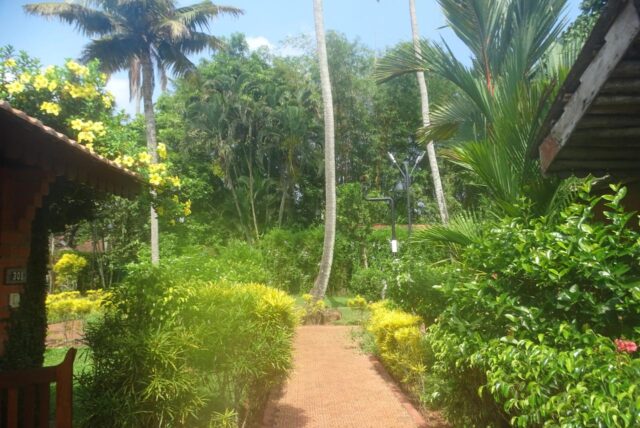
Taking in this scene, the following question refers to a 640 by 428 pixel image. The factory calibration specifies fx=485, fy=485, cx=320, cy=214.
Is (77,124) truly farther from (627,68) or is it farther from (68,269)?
(68,269)

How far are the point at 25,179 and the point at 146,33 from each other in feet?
52.6

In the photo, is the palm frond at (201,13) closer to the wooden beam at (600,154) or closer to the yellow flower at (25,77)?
the yellow flower at (25,77)

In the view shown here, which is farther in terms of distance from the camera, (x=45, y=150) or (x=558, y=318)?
(x=45, y=150)

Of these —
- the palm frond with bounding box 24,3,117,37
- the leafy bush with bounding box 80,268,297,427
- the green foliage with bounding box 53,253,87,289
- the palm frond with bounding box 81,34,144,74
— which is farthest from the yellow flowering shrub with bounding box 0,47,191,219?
the green foliage with bounding box 53,253,87,289

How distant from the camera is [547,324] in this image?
2699 millimetres

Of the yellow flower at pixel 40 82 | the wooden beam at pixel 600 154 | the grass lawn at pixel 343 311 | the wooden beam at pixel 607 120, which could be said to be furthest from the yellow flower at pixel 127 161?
the grass lawn at pixel 343 311

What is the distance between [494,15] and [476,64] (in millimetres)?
568

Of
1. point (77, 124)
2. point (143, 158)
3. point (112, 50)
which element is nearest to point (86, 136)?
point (77, 124)

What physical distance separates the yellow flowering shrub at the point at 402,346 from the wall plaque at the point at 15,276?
449 cm

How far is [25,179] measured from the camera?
12.6 ft

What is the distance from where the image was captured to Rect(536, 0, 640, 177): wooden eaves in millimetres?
2074

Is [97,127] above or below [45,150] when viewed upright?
above

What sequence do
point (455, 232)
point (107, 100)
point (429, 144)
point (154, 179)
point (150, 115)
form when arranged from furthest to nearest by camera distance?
point (150, 115), point (429, 144), point (107, 100), point (154, 179), point (455, 232)

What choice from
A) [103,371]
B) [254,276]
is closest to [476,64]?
[103,371]
